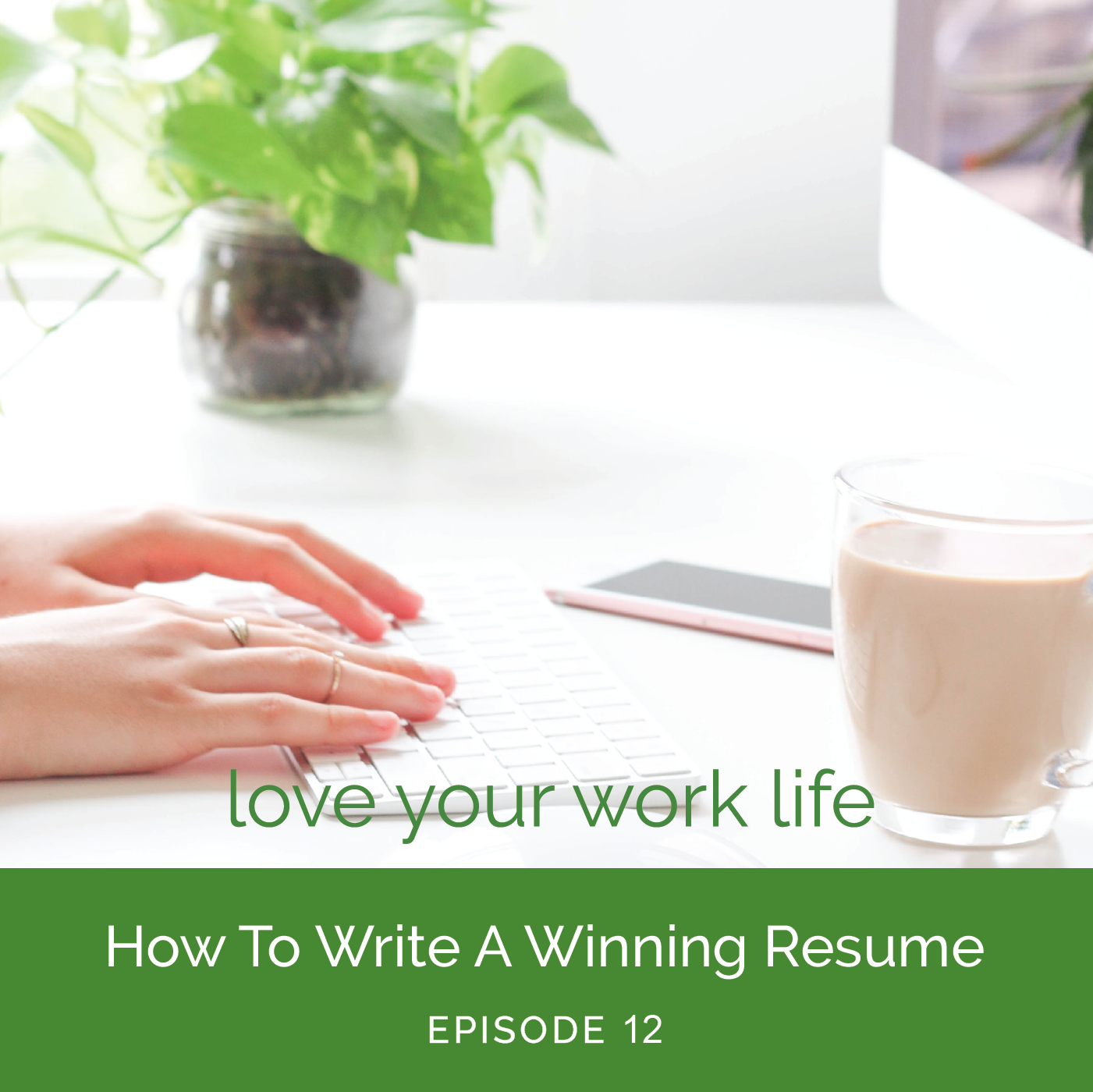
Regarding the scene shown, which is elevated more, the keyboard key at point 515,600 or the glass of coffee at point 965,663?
the glass of coffee at point 965,663

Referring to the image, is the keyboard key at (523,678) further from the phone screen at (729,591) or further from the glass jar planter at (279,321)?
the glass jar planter at (279,321)

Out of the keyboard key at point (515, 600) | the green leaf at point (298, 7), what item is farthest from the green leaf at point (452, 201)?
the keyboard key at point (515, 600)

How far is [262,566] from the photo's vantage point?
0.82 meters

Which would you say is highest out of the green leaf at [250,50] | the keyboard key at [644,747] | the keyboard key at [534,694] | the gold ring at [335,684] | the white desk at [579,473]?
the green leaf at [250,50]

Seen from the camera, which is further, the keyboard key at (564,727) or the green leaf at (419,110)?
the green leaf at (419,110)

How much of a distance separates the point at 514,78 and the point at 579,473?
32cm

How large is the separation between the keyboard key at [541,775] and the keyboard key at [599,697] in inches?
2.5

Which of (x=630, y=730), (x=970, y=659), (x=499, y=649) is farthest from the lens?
(x=499, y=649)

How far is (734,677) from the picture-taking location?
771 millimetres

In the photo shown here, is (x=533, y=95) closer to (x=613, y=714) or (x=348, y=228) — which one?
(x=348, y=228)

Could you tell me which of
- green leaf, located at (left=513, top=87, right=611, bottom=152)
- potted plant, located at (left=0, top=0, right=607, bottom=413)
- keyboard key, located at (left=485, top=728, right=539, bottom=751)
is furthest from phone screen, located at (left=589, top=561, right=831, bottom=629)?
green leaf, located at (left=513, top=87, right=611, bottom=152)

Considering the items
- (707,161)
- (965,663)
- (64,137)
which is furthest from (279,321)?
(707,161)

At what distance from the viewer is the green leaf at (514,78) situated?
1.24 meters
